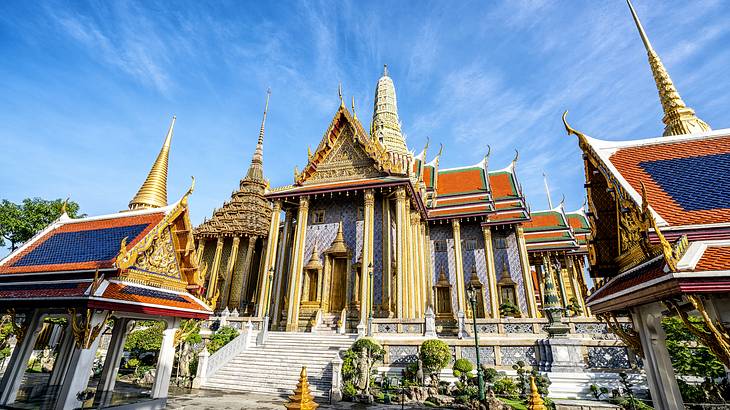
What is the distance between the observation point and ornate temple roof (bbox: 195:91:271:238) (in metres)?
25.3

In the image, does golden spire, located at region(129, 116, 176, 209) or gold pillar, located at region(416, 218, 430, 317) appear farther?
golden spire, located at region(129, 116, 176, 209)

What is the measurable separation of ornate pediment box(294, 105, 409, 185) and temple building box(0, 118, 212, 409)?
1119cm

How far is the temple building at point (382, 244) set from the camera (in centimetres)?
1608

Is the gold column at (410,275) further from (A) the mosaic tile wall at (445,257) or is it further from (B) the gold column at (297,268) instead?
(B) the gold column at (297,268)

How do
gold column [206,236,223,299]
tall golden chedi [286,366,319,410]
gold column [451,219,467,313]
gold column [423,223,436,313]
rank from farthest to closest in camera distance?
gold column [206,236,223,299]
gold column [423,223,436,313]
gold column [451,219,467,313]
tall golden chedi [286,366,319,410]

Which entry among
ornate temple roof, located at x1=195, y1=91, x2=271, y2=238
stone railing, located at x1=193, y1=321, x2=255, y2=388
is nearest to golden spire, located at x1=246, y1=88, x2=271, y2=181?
ornate temple roof, located at x1=195, y1=91, x2=271, y2=238

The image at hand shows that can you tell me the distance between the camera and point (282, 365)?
11.5 m

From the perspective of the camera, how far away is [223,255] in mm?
25312

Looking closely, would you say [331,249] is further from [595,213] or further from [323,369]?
[595,213]

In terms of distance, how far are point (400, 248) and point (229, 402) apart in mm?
9370

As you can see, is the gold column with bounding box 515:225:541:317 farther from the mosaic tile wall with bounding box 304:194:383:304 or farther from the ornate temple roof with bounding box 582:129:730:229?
the ornate temple roof with bounding box 582:129:730:229

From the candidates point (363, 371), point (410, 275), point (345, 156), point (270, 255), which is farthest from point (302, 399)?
point (345, 156)

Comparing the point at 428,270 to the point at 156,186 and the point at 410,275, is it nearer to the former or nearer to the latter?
the point at 410,275

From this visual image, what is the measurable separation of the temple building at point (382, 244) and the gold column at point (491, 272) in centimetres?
8
